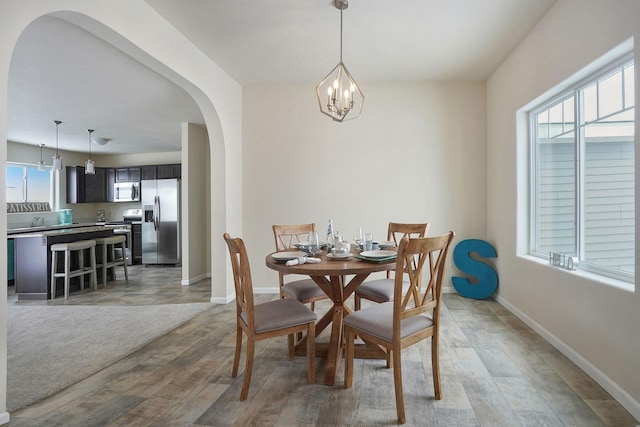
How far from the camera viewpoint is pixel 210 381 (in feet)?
7.19

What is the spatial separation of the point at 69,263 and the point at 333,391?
4483mm

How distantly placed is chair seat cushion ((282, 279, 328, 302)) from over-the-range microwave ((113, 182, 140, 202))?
6.50 meters

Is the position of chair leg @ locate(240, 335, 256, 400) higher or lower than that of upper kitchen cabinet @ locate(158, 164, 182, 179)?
lower

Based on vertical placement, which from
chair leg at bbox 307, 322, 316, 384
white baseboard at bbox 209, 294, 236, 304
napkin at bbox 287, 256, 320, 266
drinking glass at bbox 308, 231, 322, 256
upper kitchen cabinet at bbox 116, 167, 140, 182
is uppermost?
upper kitchen cabinet at bbox 116, 167, 140, 182

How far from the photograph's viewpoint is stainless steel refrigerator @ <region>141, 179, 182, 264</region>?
6551 millimetres

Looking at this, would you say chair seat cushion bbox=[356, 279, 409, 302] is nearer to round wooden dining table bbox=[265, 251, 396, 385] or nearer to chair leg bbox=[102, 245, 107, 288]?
round wooden dining table bbox=[265, 251, 396, 385]

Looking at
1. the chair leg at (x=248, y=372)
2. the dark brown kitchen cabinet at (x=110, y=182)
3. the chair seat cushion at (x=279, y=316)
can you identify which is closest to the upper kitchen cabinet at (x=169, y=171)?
the dark brown kitchen cabinet at (x=110, y=182)

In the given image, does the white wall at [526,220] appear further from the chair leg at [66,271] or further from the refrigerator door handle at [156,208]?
the refrigerator door handle at [156,208]

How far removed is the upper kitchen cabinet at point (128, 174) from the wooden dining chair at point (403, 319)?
7450 millimetres

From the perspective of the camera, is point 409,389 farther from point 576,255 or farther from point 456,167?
point 456,167

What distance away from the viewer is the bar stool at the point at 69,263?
4.52 m

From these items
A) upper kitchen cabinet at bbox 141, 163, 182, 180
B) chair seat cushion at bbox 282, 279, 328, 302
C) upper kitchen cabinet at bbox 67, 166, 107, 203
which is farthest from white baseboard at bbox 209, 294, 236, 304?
upper kitchen cabinet at bbox 67, 166, 107, 203

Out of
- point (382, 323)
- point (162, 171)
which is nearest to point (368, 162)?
point (382, 323)

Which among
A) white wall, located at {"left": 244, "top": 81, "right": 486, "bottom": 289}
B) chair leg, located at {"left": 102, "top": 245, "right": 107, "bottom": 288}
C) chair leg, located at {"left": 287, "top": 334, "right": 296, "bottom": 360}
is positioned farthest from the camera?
chair leg, located at {"left": 102, "top": 245, "right": 107, "bottom": 288}
